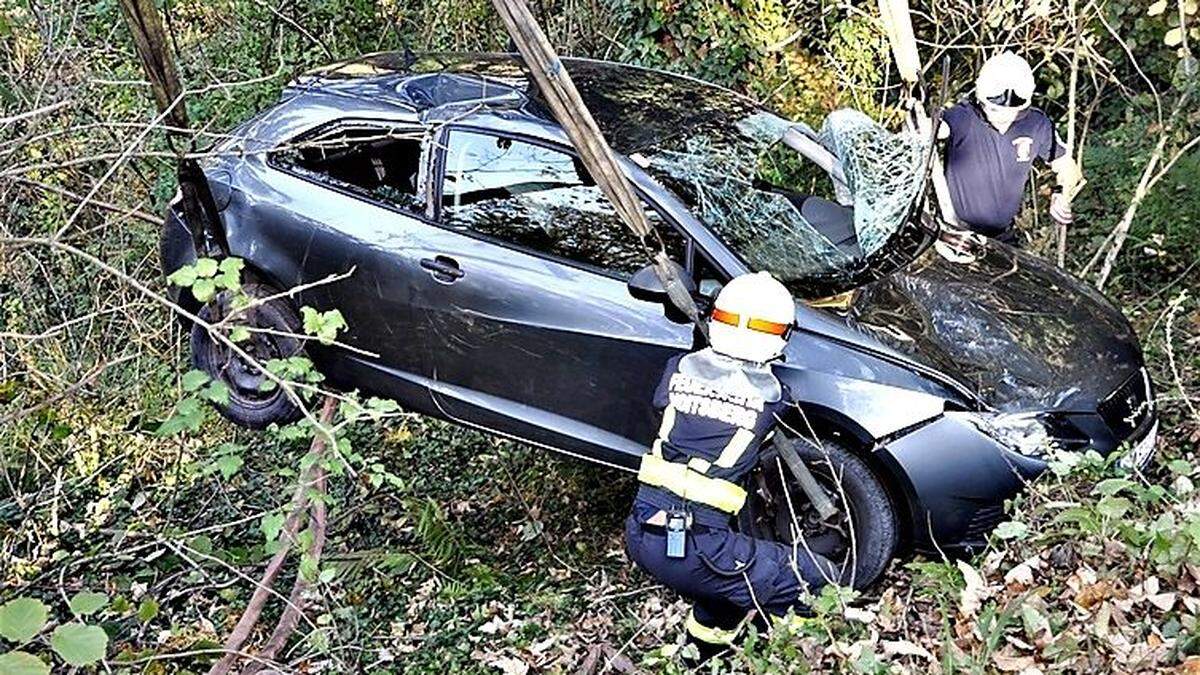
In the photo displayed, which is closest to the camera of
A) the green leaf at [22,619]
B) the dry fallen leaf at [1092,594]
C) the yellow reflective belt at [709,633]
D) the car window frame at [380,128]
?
the green leaf at [22,619]

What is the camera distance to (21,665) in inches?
94.3

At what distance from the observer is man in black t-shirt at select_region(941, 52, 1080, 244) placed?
17.5 ft

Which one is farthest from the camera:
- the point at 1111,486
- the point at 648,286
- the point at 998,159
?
the point at 998,159

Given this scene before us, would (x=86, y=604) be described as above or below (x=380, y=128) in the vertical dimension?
below

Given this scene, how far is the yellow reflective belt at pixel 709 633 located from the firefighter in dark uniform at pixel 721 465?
0.01 m

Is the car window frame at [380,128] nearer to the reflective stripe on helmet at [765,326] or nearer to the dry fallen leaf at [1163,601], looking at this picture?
the reflective stripe on helmet at [765,326]

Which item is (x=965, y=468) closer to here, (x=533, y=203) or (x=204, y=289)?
(x=533, y=203)

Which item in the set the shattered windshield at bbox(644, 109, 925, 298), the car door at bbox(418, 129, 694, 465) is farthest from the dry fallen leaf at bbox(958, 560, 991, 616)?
the car door at bbox(418, 129, 694, 465)

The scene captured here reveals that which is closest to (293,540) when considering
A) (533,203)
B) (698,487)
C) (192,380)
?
(192,380)

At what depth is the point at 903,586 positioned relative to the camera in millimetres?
3986

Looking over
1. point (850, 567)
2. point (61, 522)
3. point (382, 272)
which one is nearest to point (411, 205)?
point (382, 272)

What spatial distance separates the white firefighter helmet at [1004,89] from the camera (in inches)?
206

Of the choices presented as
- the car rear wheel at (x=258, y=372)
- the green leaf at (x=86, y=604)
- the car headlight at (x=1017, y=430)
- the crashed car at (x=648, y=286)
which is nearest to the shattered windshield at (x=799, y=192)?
the crashed car at (x=648, y=286)

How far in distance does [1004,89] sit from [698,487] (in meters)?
3.03
